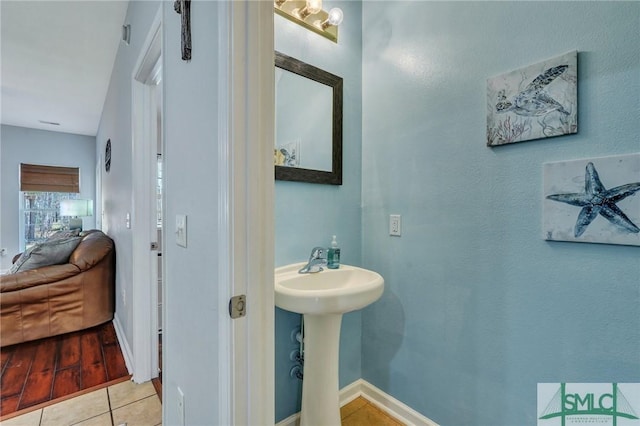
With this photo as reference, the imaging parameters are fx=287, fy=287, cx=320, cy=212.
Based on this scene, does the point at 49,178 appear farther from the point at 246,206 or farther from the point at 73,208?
the point at 246,206

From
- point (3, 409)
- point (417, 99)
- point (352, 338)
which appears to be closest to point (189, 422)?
point (352, 338)

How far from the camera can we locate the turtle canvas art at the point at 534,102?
1.03 meters

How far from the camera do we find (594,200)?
3.23ft

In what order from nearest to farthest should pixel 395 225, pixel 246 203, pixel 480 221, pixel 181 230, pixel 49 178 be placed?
1. pixel 246 203
2. pixel 181 230
3. pixel 480 221
4. pixel 395 225
5. pixel 49 178

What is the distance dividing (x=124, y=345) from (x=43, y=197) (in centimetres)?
466

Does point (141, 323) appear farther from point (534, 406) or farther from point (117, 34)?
point (117, 34)

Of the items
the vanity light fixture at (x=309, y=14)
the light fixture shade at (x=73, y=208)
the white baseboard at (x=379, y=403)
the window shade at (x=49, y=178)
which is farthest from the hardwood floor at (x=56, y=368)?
the window shade at (x=49, y=178)

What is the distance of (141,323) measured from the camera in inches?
72.0

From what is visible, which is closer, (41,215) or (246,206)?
(246,206)

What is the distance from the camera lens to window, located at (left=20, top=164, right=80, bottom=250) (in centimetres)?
488

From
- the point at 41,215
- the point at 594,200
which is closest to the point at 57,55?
the point at 41,215

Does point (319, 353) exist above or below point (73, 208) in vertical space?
below

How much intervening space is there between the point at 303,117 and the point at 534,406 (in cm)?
163

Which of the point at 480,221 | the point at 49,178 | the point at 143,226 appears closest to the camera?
the point at 480,221
